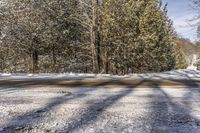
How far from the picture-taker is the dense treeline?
27438mm

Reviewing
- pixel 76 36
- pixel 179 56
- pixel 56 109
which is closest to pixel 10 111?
pixel 56 109

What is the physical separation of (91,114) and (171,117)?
1375mm

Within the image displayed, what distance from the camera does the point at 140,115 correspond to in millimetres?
6461

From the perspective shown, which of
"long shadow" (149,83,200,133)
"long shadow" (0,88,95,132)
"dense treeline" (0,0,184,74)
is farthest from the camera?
"dense treeline" (0,0,184,74)

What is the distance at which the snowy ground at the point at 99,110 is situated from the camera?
5633mm

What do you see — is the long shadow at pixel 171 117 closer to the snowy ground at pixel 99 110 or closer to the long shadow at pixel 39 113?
the snowy ground at pixel 99 110

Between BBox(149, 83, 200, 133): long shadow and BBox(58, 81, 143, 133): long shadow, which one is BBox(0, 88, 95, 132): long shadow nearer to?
BBox(58, 81, 143, 133): long shadow

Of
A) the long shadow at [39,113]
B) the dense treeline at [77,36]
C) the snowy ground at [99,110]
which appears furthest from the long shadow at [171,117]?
the dense treeline at [77,36]

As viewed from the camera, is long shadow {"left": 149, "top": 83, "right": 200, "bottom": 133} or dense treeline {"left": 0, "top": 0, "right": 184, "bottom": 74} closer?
long shadow {"left": 149, "top": 83, "right": 200, "bottom": 133}

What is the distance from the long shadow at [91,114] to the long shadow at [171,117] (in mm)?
911

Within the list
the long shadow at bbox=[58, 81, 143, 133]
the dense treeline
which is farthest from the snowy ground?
the dense treeline

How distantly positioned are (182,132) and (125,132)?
2.72 ft

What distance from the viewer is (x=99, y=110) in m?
6.91

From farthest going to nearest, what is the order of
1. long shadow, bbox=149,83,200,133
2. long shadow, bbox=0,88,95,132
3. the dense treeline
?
the dense treeline
long shadow, bbox=0,88,95,132
long shadow, bbox=149,83,200,133
